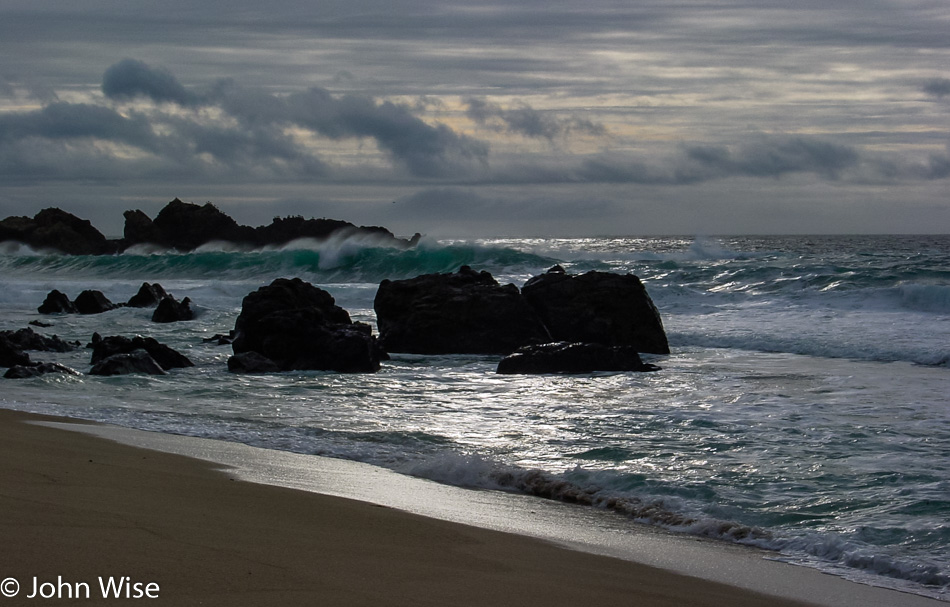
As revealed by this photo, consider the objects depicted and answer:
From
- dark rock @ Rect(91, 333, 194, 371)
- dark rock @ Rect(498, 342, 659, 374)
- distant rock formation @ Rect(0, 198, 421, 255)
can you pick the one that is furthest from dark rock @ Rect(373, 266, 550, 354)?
distant rock formation @ Rect(0, 198, 421, 255)

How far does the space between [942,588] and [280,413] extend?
20.4 ft

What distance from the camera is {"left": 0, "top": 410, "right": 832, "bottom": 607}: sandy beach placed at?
2.99 metres

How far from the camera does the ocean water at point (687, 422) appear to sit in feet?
16.9

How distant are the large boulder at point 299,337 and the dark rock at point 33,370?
276 centimetres

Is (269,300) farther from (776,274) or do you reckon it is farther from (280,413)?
(776,274)

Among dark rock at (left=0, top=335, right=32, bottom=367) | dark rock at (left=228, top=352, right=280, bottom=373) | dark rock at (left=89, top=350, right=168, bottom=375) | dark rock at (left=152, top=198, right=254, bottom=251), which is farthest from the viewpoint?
dark rock at (left=152, top=198, right=254, bottom=251)

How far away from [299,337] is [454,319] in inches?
124

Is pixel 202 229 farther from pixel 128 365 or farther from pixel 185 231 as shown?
pixel 128 365

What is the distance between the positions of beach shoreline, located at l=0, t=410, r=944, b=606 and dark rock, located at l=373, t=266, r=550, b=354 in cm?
916

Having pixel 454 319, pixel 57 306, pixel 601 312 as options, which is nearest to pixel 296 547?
pixel 454 319

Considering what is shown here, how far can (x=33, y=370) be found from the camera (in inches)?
436

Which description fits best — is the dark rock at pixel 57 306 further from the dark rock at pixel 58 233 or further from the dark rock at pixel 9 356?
the dark rock at pixel 58 233

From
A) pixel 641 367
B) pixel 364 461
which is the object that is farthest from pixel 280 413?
pixel 641 367

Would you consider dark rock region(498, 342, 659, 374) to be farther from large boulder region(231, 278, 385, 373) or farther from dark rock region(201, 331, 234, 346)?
dark rock region(201, 331, 234, 346)
